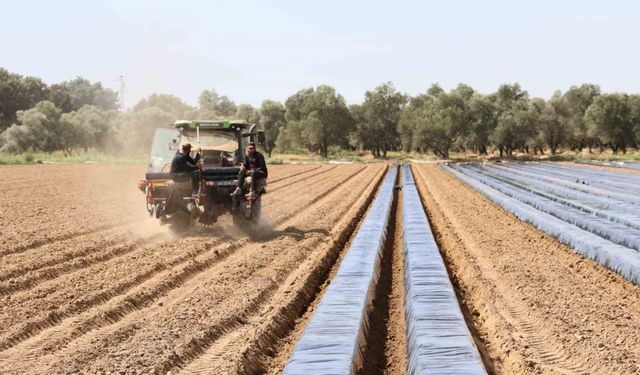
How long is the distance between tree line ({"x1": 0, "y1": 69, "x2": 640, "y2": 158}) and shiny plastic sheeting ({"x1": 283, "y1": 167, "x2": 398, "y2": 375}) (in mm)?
61732

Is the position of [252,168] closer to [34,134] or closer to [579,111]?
[34,134]

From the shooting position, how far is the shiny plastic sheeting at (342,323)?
5035mm

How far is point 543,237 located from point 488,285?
5.05m

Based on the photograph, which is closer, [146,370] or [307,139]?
[146,370]

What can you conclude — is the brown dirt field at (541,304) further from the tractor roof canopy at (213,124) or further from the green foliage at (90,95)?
the green foliage at (90,95)

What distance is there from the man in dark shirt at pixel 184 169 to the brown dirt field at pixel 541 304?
16.1ft

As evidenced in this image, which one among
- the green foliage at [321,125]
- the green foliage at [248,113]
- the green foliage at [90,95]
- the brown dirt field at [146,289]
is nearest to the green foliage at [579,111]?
the green foliage at [321,125]

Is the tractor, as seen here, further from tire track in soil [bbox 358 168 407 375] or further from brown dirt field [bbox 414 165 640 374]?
brown dirt field [bbox 414 165 640 374]

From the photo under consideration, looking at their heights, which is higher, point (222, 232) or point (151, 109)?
point (151, 109)

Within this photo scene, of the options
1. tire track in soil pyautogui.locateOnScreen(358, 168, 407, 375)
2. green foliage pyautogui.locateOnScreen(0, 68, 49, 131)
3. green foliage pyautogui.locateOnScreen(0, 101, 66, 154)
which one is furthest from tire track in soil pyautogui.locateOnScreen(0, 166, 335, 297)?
green foliage pyautogui.locateOnScreen(0, 68, 49, 131)

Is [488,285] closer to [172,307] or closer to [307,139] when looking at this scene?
[172,307]

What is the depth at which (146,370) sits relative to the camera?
5.09 metres

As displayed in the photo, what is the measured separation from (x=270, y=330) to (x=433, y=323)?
1586 mm

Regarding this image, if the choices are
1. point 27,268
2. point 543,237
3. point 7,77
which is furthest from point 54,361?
point 7,77
